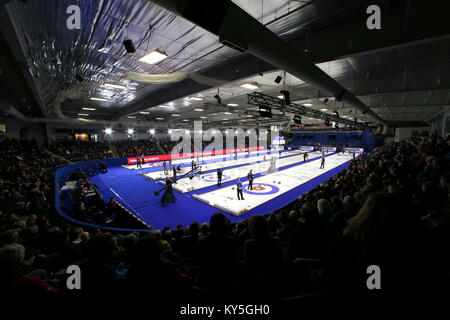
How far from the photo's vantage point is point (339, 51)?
4.50 meters

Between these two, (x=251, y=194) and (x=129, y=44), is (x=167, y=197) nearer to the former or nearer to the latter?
(x=251, y=194)

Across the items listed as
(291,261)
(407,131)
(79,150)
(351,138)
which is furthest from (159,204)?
(351,138)

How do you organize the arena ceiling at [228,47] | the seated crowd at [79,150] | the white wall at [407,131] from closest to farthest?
the arena ceiling at [228,47]
the seated crowd at [79,150]
the white wall at [407,131]

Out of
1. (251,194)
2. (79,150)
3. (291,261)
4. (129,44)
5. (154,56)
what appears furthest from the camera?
(79,150)

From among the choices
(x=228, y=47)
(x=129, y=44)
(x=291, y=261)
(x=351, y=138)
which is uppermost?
(x=228, y=47)

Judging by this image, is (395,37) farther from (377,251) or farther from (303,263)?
(303,263)

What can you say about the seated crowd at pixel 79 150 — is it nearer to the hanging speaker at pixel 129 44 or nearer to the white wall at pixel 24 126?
the white wall at pixel 24 126

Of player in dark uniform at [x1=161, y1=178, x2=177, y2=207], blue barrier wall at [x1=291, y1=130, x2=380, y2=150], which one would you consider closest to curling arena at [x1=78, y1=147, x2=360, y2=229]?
player in dark uniform at [x1=161, y1=178, x2=177, y2=207]

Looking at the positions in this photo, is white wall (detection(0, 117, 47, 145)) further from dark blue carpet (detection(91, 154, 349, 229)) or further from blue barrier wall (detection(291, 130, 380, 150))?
blue barrier wall (detection(291, 130, 380, 150))

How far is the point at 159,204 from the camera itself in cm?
1088

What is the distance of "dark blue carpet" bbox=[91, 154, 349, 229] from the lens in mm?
8891

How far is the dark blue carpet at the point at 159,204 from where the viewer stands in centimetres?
889

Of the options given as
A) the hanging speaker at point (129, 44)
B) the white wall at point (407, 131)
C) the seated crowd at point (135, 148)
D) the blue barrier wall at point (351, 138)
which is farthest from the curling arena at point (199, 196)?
the blue barrier wall at point (351, 138)
